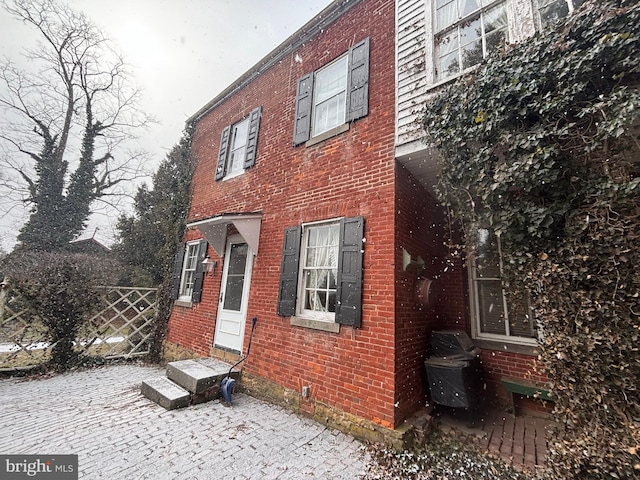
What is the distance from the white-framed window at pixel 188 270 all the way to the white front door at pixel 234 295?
5.16ft

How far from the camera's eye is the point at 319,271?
4.55 meters

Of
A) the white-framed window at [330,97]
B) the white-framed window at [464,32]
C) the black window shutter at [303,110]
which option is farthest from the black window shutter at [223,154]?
the white-framed window at [464,32]

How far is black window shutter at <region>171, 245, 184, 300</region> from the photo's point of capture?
762cm

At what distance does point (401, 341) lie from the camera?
11.8ft

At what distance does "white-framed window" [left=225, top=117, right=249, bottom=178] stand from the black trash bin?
19.4ft

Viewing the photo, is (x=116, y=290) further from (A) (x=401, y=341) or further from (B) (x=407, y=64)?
(B) (x=407, y=64)

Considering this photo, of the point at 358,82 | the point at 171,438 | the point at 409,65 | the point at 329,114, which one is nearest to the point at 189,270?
the point at 171,438

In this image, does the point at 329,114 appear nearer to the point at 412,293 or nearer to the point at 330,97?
the point at 330,97

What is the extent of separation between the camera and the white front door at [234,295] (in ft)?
18.6

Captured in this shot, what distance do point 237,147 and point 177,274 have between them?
3992mm

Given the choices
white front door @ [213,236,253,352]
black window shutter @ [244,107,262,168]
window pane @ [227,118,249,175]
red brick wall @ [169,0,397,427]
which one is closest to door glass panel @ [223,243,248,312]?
white front door @ [213,236,253,352]

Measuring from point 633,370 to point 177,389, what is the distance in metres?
5.60

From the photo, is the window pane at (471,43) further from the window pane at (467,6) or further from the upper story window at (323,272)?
the upper story window at (323,272)

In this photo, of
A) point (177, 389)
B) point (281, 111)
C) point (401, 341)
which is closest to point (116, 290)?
point (177, 389)
